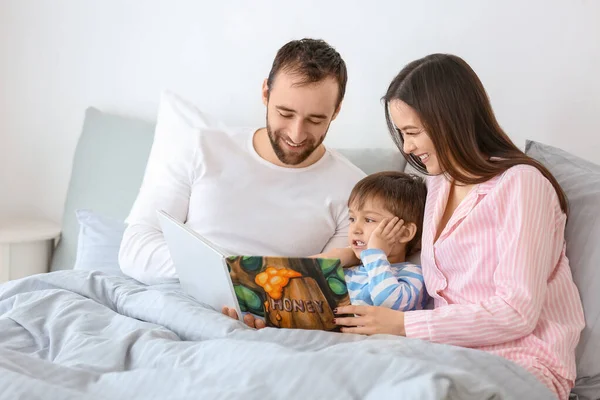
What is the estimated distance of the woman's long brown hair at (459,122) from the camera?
5.18 ft

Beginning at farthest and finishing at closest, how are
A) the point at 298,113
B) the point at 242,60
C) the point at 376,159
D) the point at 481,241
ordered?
the point at 242,60, the point at 376,159, the point at 298,113, the point at 481,241

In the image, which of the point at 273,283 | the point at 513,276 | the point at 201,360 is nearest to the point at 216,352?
the point at 201,360

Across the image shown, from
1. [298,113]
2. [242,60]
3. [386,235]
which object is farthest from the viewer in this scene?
[242,60]

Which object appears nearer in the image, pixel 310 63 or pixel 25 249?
pixel 310 63

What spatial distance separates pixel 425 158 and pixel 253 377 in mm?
632

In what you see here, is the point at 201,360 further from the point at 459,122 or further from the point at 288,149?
the point at 288,149

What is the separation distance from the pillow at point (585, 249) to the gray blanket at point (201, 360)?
219 millimetres

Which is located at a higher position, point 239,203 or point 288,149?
point 288,149

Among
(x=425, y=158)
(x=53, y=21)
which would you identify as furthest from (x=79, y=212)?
(x=425, y=158)

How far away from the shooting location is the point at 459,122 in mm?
1586

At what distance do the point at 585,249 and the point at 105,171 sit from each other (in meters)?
1.57

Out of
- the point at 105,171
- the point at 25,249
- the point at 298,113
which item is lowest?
the point at 25,249

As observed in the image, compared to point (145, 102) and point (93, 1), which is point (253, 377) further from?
point (93, 1)

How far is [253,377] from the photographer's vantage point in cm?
122
